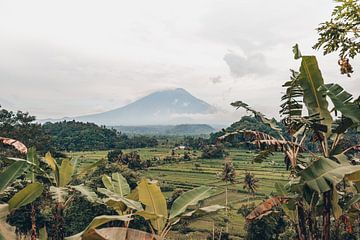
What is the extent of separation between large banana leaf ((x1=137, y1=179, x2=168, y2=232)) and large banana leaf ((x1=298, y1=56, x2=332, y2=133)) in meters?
2.10

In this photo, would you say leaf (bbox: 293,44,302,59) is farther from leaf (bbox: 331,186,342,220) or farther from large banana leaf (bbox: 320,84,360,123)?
leaf (bbox: 331,186,342,220)

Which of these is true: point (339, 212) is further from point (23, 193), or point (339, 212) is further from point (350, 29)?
point (23, 193)

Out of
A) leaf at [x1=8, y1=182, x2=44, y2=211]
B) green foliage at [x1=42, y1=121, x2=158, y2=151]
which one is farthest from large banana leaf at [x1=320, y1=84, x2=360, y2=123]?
green foliage at [x1=42, y1=121, x2=158, y2=151]

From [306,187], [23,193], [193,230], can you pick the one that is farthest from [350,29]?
[193,230]

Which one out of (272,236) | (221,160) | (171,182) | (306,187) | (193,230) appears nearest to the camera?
(306,187)

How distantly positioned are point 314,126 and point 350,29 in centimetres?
168

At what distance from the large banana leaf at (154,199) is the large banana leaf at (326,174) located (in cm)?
150

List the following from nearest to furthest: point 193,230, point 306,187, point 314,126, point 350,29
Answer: point 306,187 < point 314,126 < point 350,29 < point 193,230

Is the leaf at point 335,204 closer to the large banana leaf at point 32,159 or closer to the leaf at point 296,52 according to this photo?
the leaf at point 296,52

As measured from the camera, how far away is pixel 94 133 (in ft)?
192

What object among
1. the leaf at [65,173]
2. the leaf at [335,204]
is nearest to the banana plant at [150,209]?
the leaf at [65,173]

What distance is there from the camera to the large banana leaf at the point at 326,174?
3.13 metres

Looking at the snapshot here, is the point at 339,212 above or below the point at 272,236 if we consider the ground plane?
above

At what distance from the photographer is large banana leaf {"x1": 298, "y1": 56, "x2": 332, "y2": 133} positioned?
401 cm
